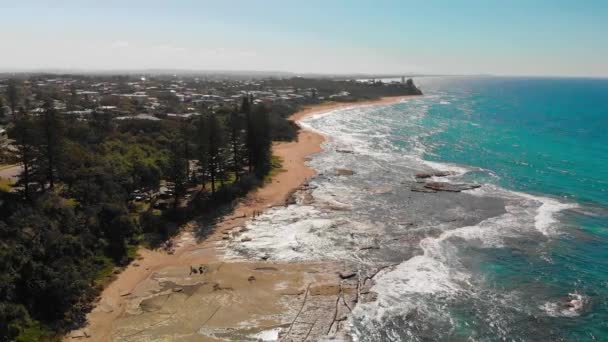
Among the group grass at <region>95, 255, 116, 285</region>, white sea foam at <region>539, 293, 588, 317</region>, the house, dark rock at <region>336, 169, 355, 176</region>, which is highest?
the house

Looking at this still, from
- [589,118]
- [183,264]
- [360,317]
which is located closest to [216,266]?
[183,264]

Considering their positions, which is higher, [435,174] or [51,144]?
[51,144]

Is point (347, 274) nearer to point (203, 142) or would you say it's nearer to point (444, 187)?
point (203, 142)

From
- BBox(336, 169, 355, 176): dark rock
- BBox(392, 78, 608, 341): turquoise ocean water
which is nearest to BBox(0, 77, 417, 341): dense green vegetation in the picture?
BBox(336, 169, 355, 176): dark rock

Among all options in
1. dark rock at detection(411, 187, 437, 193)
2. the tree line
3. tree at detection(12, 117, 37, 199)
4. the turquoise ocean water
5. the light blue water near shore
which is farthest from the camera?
dark rock at detection(411, 187, 437, 193)

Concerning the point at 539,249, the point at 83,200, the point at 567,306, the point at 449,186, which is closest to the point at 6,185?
the point at 83,200

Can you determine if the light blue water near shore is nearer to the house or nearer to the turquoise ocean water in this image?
the turquoise ocean water

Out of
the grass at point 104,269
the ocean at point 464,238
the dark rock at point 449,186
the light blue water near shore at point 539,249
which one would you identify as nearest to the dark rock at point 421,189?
the dark rock at point 449,186
